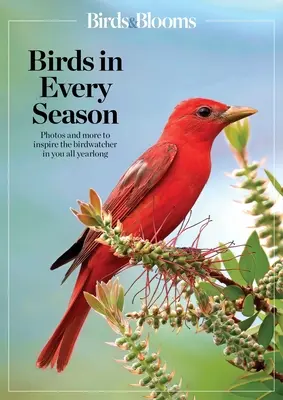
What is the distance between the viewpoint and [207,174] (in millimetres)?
1114

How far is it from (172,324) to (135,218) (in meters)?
0.18

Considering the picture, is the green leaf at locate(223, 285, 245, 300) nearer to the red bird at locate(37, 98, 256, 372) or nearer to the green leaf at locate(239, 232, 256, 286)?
the green leaf at locate(239, 232, 256, 286)

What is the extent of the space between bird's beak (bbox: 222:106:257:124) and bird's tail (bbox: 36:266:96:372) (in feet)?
1.11

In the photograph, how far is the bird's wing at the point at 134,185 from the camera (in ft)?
3.55

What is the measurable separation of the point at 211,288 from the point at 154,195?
0.59 feet

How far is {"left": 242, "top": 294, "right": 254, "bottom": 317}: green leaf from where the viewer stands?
38.0 inches

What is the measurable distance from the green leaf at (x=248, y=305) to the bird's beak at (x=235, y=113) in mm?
304

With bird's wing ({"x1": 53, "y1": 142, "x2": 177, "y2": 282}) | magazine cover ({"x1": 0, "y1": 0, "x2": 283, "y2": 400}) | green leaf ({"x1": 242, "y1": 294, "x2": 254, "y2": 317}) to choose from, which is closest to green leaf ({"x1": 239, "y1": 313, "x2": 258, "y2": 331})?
green leaf ({"x1": 242, "y1": 294, "x2": 254, "y2": 317})

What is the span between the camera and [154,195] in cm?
108

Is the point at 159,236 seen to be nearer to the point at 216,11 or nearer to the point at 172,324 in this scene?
the point at 172,324

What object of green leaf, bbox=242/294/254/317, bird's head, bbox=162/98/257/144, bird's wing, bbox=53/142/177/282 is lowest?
green leaf, bbox=242/294/254/317

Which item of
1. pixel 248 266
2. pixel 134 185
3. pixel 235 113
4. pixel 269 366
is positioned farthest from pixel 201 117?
pixel 269 366

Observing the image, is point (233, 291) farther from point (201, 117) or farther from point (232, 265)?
point (201, 117)

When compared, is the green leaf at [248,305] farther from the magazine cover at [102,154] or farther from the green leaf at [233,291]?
the magazine cover at [102,154]
